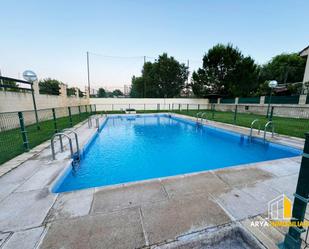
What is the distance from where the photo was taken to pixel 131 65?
24.1 metres

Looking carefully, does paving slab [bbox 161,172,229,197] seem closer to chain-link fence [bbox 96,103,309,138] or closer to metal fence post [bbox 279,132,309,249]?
metal fence post [bbox 279,132,309,249]

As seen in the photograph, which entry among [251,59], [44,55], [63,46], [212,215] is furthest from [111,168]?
[251,59]

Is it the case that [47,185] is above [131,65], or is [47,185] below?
below

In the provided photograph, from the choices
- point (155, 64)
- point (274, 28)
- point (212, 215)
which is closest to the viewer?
point (212, 215)

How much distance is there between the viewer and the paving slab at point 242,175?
234 cm

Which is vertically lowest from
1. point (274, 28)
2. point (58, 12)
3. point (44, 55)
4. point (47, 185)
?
point (47, 185)

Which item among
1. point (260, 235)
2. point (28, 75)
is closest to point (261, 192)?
point (260, 235)

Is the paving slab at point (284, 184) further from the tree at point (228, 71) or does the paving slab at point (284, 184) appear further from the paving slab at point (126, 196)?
the tree at point (228, 71)

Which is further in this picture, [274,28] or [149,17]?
[274,28]

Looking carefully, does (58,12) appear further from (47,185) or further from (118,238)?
(118,238)

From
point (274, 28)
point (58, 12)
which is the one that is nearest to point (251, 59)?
point (274, 28)

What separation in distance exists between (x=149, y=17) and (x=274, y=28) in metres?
9.23

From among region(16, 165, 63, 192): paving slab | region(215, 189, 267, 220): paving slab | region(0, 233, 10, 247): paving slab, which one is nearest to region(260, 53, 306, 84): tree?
region(215, 189, 267, 220): paving slab

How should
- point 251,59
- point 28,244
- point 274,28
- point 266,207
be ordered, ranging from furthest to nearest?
point 251,59 → point 274,28 → point 266,207 → point 28,244
